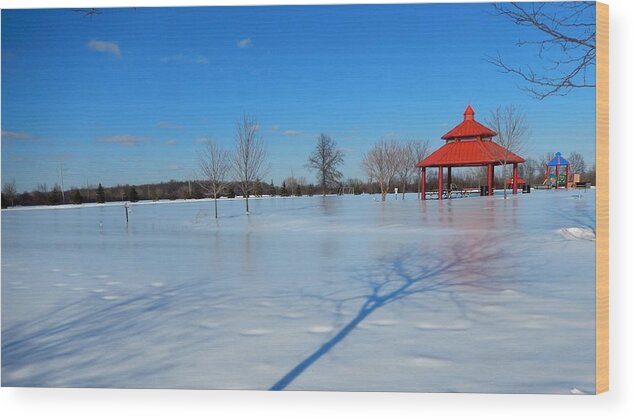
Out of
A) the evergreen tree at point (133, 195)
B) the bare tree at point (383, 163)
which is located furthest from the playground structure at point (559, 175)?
the evergreen tree at point (133, 195)

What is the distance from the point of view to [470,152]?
313 inches

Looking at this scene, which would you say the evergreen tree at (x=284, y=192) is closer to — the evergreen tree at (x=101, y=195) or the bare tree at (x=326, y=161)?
the bare tree at (x=326, y=161)

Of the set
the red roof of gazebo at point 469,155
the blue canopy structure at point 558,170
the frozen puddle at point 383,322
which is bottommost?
the frozen puddle at point 383,322

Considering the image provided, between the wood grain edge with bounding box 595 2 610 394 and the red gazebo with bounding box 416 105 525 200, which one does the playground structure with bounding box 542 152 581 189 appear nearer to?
the red gazebo with bounding box 416 105 525 200

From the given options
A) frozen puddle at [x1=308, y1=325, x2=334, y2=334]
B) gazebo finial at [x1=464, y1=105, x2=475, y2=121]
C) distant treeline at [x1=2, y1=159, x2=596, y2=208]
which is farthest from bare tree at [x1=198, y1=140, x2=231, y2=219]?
gazebo finial at [x1=464, y1=105, x2=475, y2=121]

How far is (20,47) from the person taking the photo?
209 inches

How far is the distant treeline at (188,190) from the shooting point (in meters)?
6.67

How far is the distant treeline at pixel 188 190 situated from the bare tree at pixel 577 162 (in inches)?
35.9

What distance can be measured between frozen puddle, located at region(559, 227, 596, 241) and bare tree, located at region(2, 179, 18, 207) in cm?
814

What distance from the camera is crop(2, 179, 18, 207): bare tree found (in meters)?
5.66

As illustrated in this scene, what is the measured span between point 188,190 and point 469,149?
5.30 metres

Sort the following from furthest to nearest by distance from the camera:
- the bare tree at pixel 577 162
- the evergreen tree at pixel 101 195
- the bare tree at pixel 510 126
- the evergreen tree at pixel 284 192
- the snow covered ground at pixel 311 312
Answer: the evergreen tree at pixel 284 192
the evergreen tree at pixel 101 195
the bare tree at pixel 510 126
the bare tree at pixel 577 162
the snow covered ground at pixel 311 312

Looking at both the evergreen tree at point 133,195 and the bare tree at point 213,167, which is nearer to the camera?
the bare tree at point 213,167

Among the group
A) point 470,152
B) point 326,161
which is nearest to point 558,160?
point 470,152
